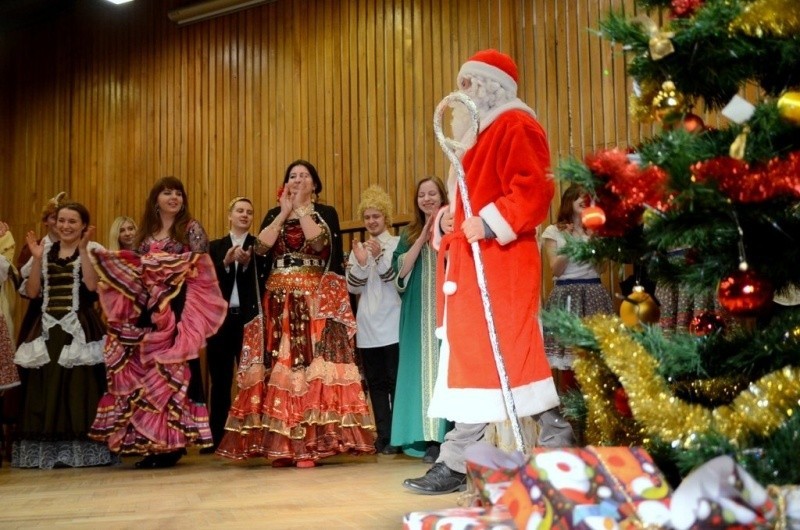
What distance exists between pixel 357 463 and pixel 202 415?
31.2 inches

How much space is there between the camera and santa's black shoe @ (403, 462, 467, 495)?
2.96 metres

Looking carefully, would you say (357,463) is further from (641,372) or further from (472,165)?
(641,372)

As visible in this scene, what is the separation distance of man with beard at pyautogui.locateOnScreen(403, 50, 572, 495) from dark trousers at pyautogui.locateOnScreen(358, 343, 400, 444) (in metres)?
1.92

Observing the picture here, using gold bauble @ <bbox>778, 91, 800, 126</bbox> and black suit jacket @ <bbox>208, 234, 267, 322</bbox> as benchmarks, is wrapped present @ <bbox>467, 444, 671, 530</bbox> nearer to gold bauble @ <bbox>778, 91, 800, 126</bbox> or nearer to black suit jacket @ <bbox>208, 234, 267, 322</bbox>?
gold bauble @ <bbox>778, 91, 800, 126</bbox>

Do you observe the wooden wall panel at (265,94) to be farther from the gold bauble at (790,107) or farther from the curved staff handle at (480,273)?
the gold bauble at (790,107)

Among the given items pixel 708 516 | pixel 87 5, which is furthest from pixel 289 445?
pixel 87 5

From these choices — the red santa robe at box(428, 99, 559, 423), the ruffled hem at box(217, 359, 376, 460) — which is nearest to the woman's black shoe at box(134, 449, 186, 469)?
the ruffled hem at box(217, 359, 376, 460)

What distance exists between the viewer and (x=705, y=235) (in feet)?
5.32

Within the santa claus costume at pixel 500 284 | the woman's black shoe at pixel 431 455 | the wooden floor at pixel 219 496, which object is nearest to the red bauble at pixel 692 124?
the santa claus costume at pixel 500 284

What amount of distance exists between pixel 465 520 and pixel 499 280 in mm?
1175

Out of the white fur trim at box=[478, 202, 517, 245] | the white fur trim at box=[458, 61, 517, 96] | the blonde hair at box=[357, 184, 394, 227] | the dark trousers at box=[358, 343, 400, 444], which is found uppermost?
the white fur trim at box=[458, 61, 517, 96]

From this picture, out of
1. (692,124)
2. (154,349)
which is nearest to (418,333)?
(154,349)

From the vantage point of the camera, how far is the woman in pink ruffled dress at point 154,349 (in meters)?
4.09

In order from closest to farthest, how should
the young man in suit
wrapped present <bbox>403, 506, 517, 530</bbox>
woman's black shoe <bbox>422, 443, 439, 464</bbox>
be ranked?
wrapped present <bbox>403, 506, 517, 530</bbox> < woman's black shoe <bbox>422, 443, 439, 464</bbox> < the young man in suit
